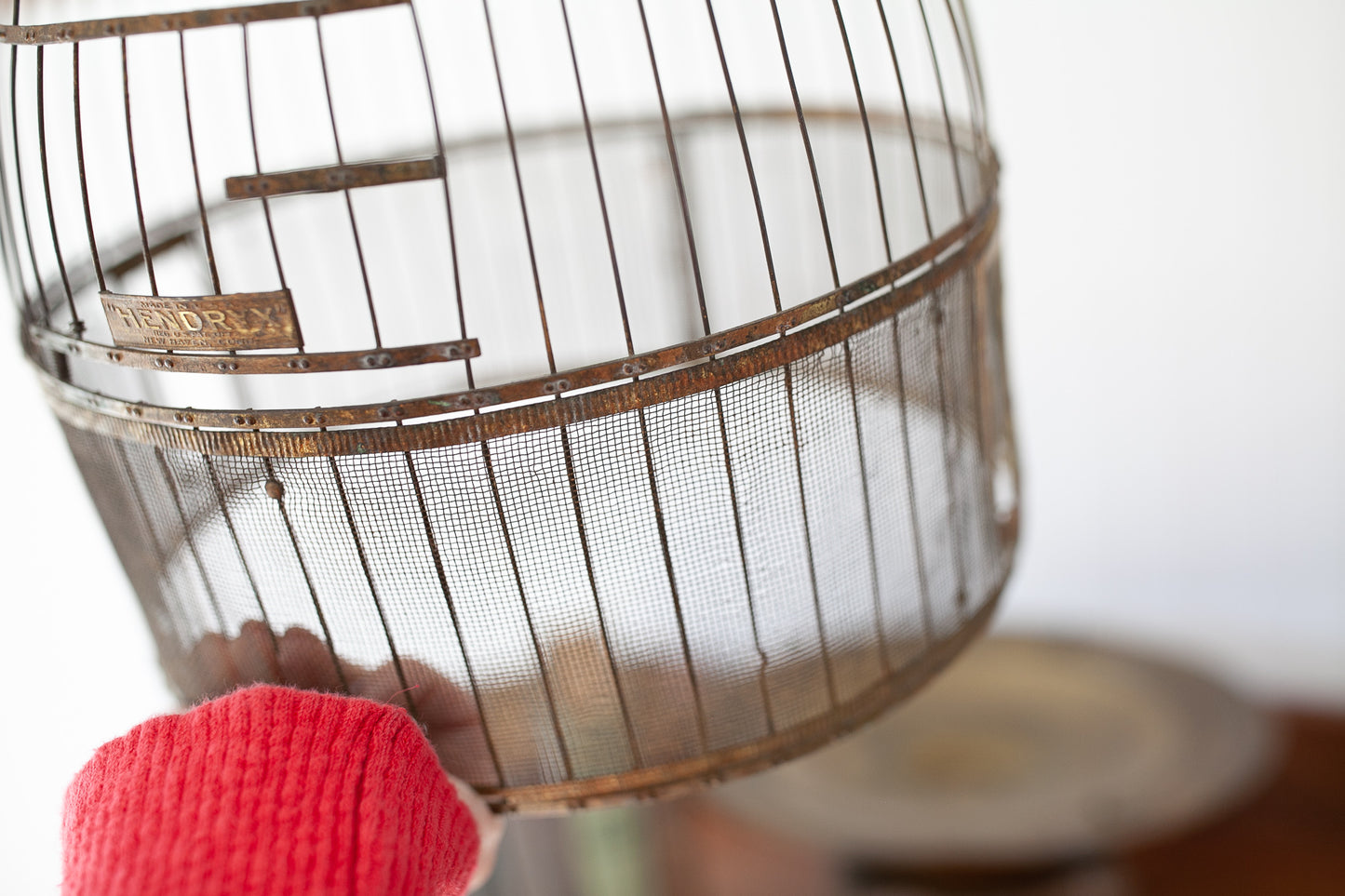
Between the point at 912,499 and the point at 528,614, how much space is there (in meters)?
0.20

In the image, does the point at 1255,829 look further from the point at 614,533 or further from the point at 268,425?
the point at 268,425

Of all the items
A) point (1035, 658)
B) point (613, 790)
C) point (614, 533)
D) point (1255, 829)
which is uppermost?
point (614, 533)

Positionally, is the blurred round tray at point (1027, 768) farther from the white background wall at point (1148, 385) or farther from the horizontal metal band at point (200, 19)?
the horizontal metal band at point (200, 19)

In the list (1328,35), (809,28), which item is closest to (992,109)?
(809,28)

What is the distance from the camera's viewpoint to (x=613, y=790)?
0.54 meters

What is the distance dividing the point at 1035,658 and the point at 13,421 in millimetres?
1144

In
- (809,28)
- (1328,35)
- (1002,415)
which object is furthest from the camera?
(809,28)

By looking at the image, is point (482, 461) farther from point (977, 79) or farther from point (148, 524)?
point (977, 79)

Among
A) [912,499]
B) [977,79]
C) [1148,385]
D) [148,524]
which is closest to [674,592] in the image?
[912,499]

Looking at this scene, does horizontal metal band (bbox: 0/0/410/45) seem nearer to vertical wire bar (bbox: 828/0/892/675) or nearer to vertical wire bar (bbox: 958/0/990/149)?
vertical wire bar (bbox: 828/0/892/675)

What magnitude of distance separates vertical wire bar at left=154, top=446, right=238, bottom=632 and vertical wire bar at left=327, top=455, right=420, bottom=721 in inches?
3.3

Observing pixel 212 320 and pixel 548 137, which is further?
pixel 548 137

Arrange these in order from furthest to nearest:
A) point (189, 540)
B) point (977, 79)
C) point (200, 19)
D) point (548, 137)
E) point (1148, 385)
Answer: point (1148, 385), point (548, 137), point (977, 79), point (189, 540), point (200, 19)

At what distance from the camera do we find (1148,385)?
4.83ft
